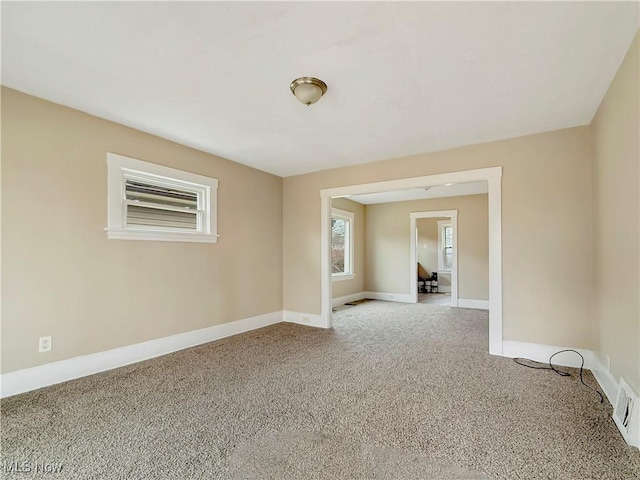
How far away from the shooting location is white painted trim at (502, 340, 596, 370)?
3084 mm

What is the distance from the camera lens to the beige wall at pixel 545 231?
3.14m

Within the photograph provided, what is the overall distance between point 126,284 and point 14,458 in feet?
5.53

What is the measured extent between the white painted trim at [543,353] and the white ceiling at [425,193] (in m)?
3.18

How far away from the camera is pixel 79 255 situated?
2.87 metres

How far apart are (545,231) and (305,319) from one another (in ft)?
11.0

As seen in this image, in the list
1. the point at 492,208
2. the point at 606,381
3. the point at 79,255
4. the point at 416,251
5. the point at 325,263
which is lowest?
the point at 606,381

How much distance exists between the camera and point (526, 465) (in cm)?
167

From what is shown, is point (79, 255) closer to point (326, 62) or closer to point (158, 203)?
point (158, 203)

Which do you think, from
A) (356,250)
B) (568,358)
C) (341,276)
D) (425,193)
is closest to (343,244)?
(356,250)

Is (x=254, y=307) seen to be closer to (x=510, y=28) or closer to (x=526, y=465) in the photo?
(x=526, y=465)

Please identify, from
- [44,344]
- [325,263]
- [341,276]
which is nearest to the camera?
[44,344]

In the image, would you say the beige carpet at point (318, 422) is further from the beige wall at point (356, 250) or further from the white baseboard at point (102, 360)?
the beige wall at point (356, 250)

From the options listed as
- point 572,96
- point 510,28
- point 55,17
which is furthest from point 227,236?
point 572,96

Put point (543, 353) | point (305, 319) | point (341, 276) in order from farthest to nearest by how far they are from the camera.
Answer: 1. point (341, 276)
2. point (305, 319)
3. point (543, 353)
